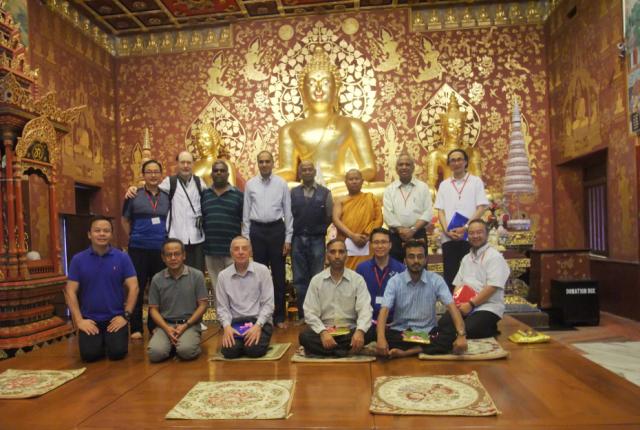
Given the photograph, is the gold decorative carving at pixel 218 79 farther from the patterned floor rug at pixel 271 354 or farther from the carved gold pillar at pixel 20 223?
the patterned floor rug at pixel 271 354

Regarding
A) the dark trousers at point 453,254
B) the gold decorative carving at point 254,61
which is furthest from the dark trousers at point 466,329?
the gold decorative carving at point 254,61

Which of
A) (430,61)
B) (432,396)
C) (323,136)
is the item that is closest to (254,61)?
(323,136)

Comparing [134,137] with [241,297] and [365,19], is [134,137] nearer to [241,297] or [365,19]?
[365,19]

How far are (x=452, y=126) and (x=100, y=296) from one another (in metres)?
5.41

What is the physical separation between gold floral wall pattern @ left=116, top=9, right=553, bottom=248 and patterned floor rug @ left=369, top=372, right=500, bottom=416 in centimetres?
539

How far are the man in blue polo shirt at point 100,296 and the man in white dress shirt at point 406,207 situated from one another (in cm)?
206

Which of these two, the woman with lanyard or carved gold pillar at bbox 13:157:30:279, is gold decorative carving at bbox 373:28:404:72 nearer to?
the woman with lanyard

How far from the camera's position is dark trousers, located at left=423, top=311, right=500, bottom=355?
11.2 ft

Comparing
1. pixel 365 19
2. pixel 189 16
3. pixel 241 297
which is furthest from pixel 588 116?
pixel 189 16

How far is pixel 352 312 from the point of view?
3611mm

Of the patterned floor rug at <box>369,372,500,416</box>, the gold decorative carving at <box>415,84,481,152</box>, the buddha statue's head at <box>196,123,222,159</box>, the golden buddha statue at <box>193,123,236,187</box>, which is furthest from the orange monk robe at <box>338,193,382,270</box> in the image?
the buddha statue's head at <box>196,123,222,159</box>

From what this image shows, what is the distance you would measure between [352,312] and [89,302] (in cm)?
179

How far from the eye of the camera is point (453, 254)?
14.5 ft

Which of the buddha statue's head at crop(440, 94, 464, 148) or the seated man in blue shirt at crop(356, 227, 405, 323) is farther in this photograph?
the buddha statue's head at crop(440, 94, 464, 148)
